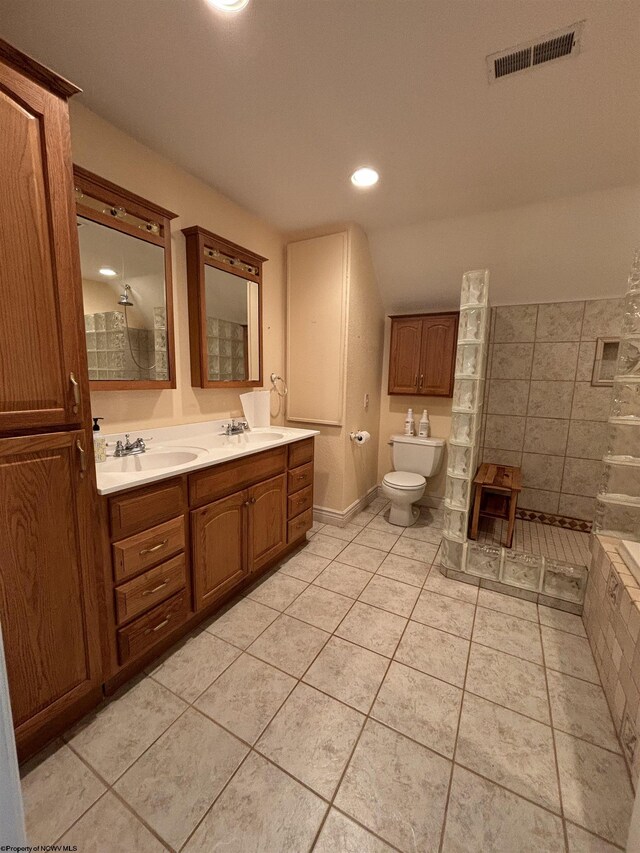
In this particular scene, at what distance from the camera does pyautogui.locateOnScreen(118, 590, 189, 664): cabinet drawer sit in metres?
1.33

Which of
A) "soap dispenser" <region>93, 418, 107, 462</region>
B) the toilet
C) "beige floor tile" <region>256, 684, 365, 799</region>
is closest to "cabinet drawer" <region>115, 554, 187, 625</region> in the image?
"soap dispenser" <region>93, 418, 107, 462</region>

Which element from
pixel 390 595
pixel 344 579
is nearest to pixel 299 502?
pixel 344 579

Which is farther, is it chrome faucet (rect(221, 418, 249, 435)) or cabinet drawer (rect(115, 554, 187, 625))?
chrome faucet (rect(221, 418, 249, 435))

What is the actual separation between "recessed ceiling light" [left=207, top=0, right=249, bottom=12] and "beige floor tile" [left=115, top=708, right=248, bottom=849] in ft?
7.94

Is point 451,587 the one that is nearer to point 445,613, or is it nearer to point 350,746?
point 445,613

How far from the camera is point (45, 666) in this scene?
109cm

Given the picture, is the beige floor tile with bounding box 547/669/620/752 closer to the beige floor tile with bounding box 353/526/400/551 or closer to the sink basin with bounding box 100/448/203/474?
the beige floor tile with bounding box 353/526/400/551

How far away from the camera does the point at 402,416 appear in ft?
11.0

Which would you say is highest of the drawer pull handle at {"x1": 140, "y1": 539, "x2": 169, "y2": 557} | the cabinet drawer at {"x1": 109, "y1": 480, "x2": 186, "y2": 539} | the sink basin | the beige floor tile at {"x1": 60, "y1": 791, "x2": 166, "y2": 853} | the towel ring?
the towel ring

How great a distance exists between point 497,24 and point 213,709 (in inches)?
103

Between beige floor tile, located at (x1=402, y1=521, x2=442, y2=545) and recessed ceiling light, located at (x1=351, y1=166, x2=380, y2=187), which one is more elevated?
recessed ceiling light, located at (x1=351, y1=166, x2=380, y2=187)

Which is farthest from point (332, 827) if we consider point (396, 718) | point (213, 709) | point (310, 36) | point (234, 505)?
point (310, 36)

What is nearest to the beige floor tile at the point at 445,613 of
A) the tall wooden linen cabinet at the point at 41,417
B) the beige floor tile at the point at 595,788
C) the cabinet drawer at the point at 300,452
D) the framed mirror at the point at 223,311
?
the beige floor tile at the point at 595,788

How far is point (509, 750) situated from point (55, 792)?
4.82 feet
